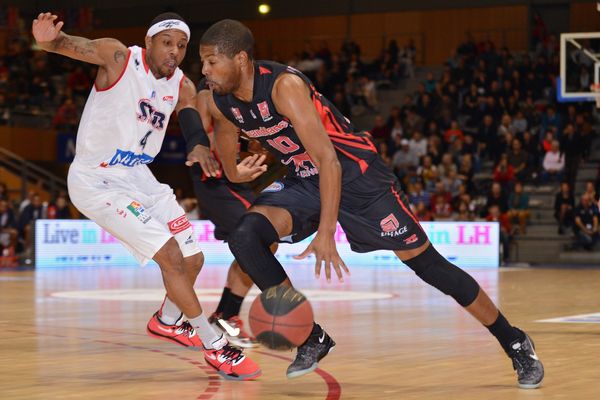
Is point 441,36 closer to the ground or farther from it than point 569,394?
farther from it

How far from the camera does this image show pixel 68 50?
20.2ft

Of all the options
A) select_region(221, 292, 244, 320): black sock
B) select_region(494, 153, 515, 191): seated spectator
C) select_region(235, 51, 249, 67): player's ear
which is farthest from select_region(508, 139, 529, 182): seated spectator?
select_region(235, 51, 249, 67): player's ear

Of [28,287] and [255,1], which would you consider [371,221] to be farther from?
[255,1]

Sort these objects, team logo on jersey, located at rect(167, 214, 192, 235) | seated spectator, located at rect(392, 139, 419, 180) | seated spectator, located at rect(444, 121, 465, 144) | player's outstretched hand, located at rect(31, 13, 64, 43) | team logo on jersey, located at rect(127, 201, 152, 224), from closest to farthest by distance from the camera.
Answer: player's outstretched hand, located at rect(31, 13, 64, 43)
team logo on jersey, located at rect(127, 201, 152, 224)
team logo on jersey, located at rect(167, 214, 192, 235)
seated spectator, located at rect(392, 139, 419, 180)
seated spectator, located at rect(444, 121, 465, 144)

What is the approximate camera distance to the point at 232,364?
19.1ft

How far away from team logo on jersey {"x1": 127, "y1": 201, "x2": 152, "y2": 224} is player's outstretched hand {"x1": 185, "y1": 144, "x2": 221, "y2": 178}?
1.27 ft

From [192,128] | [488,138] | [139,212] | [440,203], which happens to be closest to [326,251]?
[139,212]

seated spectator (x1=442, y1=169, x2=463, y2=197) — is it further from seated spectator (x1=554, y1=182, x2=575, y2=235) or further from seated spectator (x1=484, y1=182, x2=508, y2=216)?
seated spectator (x1=554, y1=182, x2=575, y2=235)

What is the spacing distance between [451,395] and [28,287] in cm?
929

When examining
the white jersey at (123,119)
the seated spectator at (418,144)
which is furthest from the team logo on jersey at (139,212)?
the seated spectator at (418,144)

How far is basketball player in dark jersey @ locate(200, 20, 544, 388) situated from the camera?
538cm

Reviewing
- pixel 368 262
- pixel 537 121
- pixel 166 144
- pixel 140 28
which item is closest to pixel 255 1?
pixel 140 28

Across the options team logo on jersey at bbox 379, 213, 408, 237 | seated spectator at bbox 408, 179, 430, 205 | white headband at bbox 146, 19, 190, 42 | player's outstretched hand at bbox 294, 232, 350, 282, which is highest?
white headband at bbox 146, 19, 190, 42

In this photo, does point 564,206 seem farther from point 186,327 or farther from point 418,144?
point 186,327
